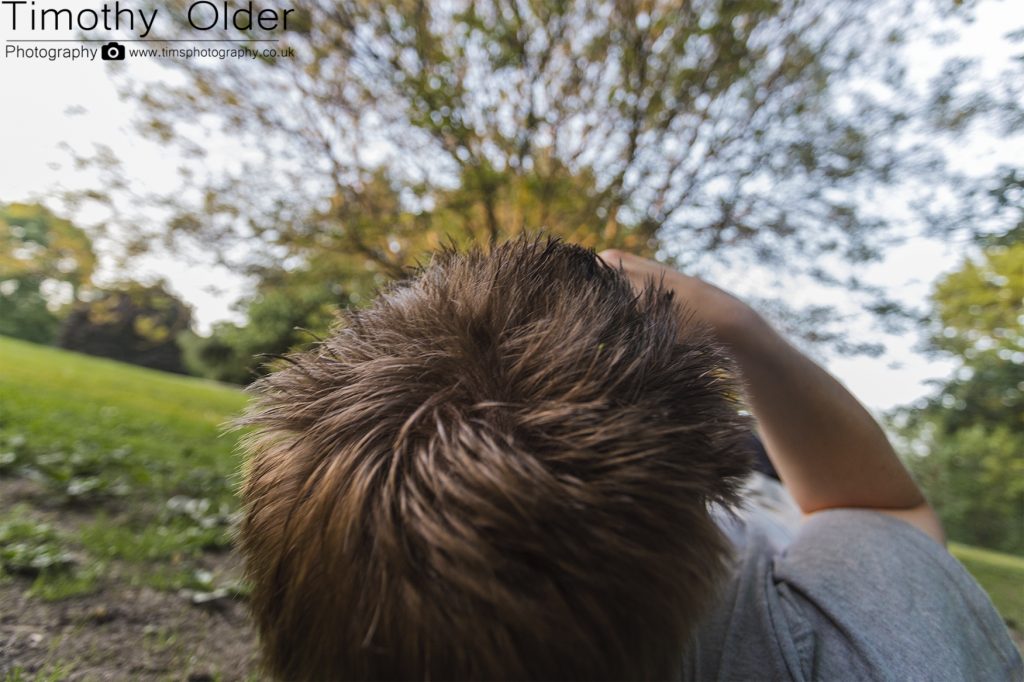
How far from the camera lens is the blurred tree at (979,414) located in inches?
141

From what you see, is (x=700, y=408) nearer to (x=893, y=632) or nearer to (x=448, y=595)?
(x=448, y=595)

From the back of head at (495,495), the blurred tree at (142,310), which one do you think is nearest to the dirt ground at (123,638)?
the back of head at (495,495)

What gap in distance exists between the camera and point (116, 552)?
2145mm

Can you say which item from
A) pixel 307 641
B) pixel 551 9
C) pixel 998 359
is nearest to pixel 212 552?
pixel 307 641

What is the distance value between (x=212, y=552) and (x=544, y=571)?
2461mm

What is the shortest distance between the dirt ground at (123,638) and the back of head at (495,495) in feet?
3.36

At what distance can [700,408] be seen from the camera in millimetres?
754

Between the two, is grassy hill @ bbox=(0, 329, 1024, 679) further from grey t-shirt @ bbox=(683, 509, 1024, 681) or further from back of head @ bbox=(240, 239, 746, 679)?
grey t-shirt @ bbox=(683, 509, 1024, 681)

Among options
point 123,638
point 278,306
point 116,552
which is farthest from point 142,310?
point 123,638

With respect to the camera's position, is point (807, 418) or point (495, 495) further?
point (807, 418)

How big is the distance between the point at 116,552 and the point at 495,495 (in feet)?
7.62

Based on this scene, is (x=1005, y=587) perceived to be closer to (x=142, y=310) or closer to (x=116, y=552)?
(x=116, y=552)

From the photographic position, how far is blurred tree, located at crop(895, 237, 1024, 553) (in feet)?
11.8

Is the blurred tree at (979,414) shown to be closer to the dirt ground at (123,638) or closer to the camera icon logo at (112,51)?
the dirt ground at (123,638)
